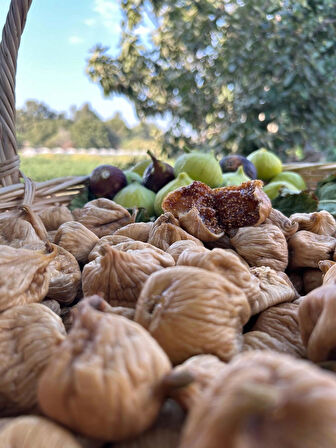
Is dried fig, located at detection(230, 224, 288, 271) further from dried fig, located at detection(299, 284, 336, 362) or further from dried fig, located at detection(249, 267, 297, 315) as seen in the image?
dried fig, located at detection(299, 284, 336, 362)

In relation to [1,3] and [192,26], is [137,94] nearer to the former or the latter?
[192,26]

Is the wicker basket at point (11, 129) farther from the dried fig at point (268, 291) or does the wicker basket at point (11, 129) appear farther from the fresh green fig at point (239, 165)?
the fresh green fig at point (239, 165)

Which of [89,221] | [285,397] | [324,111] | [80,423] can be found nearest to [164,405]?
[80,423]

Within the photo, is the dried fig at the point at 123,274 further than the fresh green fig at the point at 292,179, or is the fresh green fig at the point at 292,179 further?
the fresh green fig at the point at 292,179

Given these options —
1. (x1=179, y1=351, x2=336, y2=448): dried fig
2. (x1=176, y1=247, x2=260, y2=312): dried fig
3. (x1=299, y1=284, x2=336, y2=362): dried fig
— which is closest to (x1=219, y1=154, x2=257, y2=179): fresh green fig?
(x1=176, y1=247, x2=260, y2=312): dried fig

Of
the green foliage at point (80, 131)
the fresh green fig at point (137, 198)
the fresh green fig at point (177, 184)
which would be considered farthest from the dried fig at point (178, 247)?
the green foliage at point (80, 131)
